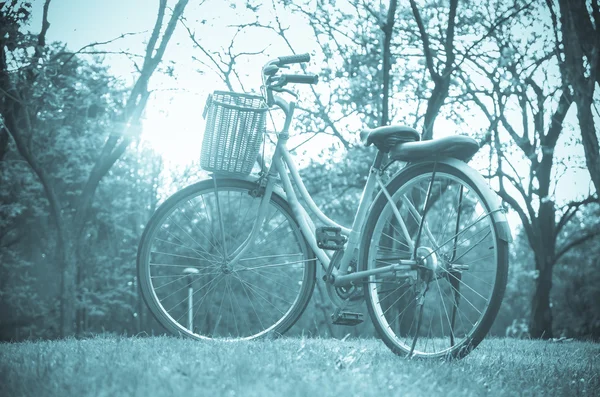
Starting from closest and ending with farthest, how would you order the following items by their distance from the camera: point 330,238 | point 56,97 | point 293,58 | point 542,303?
1. point 330,238
2. point 293,58
3. point 56,97
4. point 542,303

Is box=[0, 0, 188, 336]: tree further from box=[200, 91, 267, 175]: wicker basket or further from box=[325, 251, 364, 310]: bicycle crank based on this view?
box=[325, 251, 364, 310]: bicycle crank

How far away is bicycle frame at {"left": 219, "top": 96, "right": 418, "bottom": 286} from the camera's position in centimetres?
335

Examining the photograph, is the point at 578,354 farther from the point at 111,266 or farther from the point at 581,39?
the point at 111,266

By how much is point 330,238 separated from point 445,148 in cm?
91

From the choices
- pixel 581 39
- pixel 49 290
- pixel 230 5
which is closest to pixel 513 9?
pixel 230 5

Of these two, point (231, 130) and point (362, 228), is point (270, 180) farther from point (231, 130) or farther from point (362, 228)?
point (362, 228)

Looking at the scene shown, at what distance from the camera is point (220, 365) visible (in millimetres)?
2408

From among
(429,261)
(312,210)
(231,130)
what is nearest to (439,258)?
(429,261)

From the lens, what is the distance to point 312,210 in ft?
12.2

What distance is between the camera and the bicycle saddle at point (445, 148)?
2.96 m

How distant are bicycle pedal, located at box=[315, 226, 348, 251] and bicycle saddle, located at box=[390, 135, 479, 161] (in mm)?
660

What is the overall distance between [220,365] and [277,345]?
0.88 metres

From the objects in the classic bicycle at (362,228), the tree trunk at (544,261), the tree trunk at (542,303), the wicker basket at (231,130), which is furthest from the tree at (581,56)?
the tree trunk at (542,303)

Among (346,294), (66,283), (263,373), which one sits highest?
(346,294)
